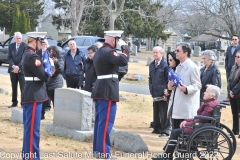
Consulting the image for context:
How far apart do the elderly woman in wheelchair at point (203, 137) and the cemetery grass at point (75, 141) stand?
2.82ft

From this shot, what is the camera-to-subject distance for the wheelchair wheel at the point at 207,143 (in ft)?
23.3

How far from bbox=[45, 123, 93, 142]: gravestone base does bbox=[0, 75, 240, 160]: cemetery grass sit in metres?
0.09

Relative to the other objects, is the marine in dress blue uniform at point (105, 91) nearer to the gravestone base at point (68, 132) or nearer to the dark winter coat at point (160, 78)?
the gravestone base at point (68, 132)

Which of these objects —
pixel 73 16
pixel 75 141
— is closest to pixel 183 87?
pixel 75 141

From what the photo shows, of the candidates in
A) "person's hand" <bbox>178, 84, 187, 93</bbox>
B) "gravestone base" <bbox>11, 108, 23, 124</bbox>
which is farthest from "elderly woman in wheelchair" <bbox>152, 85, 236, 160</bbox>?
"gravestone base" <bbox>11, 108, 23, 124</bbox>

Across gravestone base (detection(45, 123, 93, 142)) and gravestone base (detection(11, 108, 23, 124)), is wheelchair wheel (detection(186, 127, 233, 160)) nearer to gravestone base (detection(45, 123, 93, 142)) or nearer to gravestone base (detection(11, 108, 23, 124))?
gravestone base (detection(45, 123, 93, 142))

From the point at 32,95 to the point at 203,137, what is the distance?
252 cm

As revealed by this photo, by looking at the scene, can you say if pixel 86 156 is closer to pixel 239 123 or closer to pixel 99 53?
pixel 99 53

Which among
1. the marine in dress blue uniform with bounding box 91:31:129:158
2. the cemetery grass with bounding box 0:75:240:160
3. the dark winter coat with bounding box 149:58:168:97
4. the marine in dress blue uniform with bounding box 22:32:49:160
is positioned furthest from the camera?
the dark winter coat with bounding box 149:58:168:97

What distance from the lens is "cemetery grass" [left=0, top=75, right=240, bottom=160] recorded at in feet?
26.6

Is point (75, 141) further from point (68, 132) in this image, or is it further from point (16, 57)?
point (16, 57)

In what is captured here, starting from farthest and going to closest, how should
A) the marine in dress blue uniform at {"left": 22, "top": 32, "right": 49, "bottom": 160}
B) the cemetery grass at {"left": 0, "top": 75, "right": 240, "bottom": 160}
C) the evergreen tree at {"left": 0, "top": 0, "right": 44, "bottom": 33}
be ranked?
the evergreen tree at {"left": 0, "top": 0, "right": 44, "bottom": 33}
the cemetery grass at {"left": 0, "top": 75, "right": 240, "bottom": 160}
the marine in dress blue uniform at {"left": 22, "top": 32, "right": 49, "bottom": 160}

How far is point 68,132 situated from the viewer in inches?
366

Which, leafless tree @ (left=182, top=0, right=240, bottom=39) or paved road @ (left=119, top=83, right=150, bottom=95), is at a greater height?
leafless tree @ (left=182, top=0, right=240, bottom=39)
